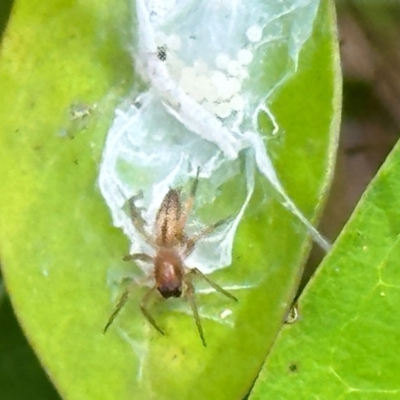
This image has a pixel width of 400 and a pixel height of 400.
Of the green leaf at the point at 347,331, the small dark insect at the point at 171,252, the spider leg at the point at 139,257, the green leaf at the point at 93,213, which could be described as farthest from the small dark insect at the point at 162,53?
the green leaf at the point at 347,331

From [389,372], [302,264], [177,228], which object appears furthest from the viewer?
[177,228]

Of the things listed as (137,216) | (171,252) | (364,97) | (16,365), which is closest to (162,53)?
(137,216)

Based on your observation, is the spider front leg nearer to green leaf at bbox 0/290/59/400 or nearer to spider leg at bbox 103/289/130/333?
spider leg at bbox 103/289/130/333

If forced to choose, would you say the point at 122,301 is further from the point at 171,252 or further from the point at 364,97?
the point at 364,97

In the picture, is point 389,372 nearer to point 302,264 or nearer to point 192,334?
point 302,264

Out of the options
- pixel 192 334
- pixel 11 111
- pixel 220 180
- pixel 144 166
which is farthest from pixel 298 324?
pixel 11 111
